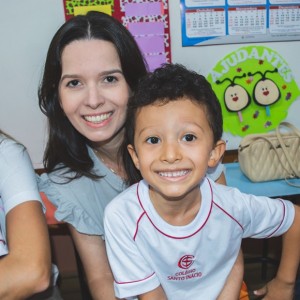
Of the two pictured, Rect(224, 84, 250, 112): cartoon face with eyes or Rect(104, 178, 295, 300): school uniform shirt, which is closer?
Rect(104, 178, 295, 300): school uniform shirt

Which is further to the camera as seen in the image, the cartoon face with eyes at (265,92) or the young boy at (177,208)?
the cartoon face with eyes at (265,92)

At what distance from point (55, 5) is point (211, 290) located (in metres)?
1.59

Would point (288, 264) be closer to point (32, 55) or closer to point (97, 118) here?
point (97, 118)

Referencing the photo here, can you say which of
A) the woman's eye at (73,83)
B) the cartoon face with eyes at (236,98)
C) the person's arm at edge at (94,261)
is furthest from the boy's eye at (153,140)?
the cartoon face with eyes at (236,98)

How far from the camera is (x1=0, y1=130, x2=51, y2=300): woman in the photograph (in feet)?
2.86

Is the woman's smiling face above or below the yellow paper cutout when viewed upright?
below

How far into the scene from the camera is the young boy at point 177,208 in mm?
945

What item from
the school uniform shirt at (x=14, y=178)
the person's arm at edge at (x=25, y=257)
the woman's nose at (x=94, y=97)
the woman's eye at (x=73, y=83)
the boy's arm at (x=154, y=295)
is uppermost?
the woman's eye at (x=73, y=83)

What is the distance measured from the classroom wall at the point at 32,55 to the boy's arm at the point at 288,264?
1.15 m

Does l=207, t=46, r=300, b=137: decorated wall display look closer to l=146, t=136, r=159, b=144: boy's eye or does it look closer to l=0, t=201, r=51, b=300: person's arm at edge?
l=146, t=136, r=159, b=144: boy's eye

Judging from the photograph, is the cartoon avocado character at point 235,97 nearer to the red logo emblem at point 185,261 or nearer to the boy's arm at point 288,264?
the boy's arm at point 288,264

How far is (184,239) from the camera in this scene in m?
1.04

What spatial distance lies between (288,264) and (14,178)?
951 millimetres

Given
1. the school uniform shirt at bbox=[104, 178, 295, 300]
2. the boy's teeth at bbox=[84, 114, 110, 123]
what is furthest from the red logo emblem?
the boy's teeth at bbox=[84, 114, 110, 123]
